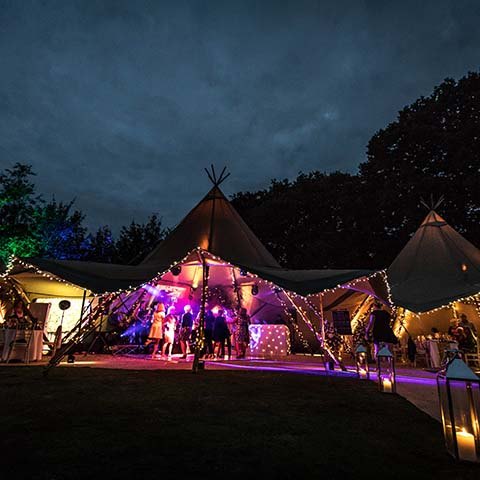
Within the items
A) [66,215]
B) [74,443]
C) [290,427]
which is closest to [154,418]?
[74,443]

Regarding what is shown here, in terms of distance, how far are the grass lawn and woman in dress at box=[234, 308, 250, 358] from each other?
5.96 m

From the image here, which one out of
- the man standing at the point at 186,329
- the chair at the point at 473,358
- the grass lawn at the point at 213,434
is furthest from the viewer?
the man standing at the point at 186,329

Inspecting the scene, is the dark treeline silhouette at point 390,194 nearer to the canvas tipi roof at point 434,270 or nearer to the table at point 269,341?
the canvas tipi roof at point 434,270

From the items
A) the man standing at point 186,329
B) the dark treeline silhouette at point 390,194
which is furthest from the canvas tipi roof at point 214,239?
the dark treeline silhouette at point 390,194

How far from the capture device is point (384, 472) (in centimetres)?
193

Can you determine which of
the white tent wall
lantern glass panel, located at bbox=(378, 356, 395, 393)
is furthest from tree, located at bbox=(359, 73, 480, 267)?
the white tent wall

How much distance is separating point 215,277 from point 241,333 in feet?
8.16

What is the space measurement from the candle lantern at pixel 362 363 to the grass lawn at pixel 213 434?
124cm

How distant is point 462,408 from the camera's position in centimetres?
212

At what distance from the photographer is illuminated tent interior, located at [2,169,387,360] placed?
22.9 feet

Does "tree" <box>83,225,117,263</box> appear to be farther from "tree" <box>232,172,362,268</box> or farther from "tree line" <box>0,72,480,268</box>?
"tree" <box>232,172,362,268</box>

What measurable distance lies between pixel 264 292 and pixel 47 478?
10859 millimetres

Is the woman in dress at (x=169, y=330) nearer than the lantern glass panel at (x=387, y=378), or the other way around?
the lantern glass panel at (x=387, y=378)

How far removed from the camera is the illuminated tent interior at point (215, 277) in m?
6.97
